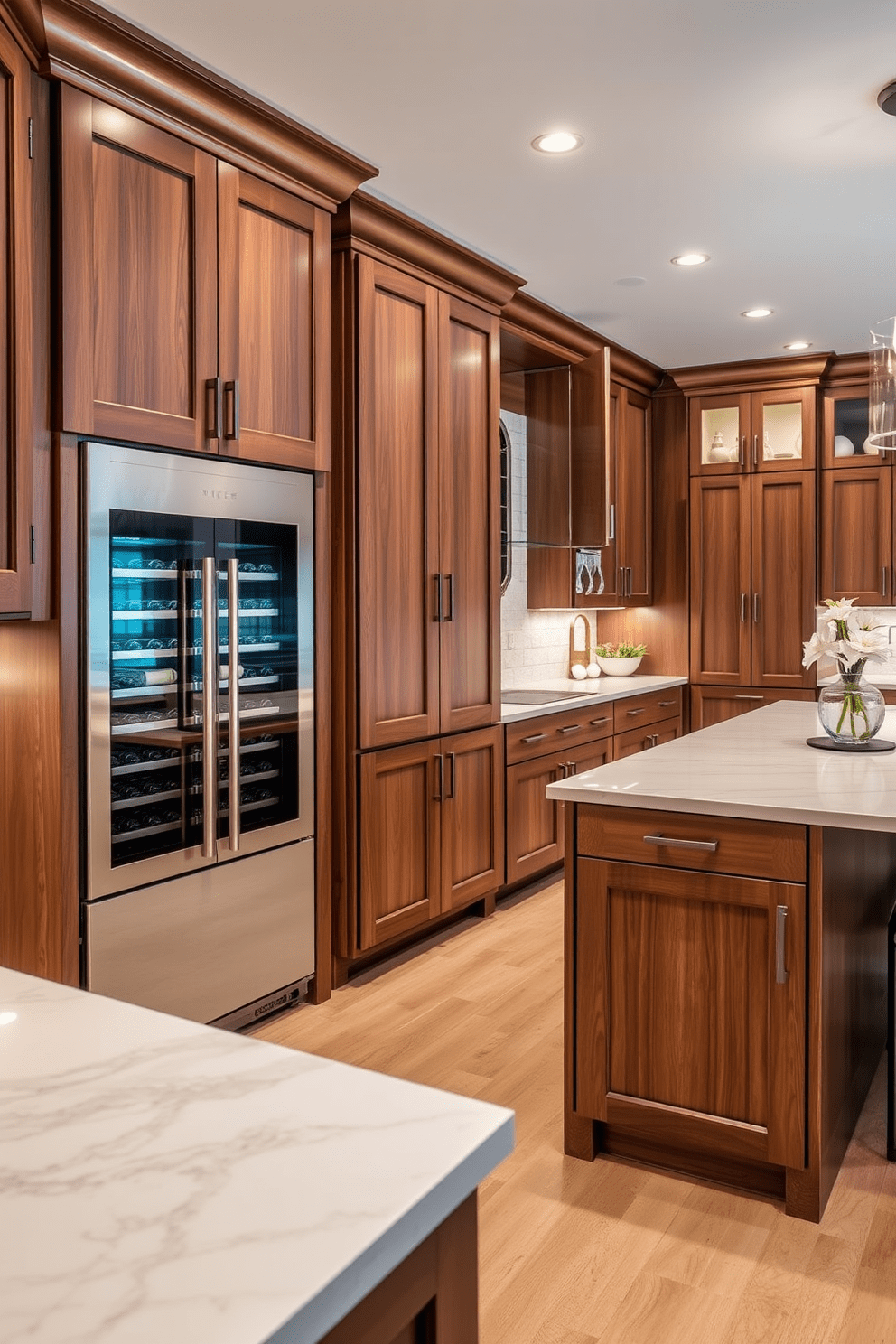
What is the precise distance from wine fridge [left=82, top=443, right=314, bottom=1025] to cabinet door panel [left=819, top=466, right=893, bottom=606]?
377cm

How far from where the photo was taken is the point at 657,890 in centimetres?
229

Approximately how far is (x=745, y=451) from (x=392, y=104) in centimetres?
371

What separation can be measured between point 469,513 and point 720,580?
2.58 m

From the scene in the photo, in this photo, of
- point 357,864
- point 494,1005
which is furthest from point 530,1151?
point 357,864

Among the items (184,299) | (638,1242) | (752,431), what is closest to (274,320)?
(184,299)

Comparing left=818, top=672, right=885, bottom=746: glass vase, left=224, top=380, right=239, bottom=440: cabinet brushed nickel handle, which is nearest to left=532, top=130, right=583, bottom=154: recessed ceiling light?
left=224, top=380, right=239, bottom=440: cabinet brushed nickel handle

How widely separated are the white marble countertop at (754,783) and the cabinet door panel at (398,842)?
1.04 meters

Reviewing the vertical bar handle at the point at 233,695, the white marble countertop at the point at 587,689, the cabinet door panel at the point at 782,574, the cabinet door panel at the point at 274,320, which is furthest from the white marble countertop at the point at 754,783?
the cabinet door panel at the point at 782,574

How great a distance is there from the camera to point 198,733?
2.84m

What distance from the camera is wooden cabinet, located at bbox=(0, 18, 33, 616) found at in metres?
2.09

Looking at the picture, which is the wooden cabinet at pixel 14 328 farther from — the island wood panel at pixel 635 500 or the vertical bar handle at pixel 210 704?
the island wood panel at pixel 635 500

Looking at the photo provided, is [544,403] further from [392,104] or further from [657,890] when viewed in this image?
[657,890]

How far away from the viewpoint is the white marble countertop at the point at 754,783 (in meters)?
2.11

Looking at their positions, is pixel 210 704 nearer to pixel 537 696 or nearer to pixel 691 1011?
pixel 691 1011
